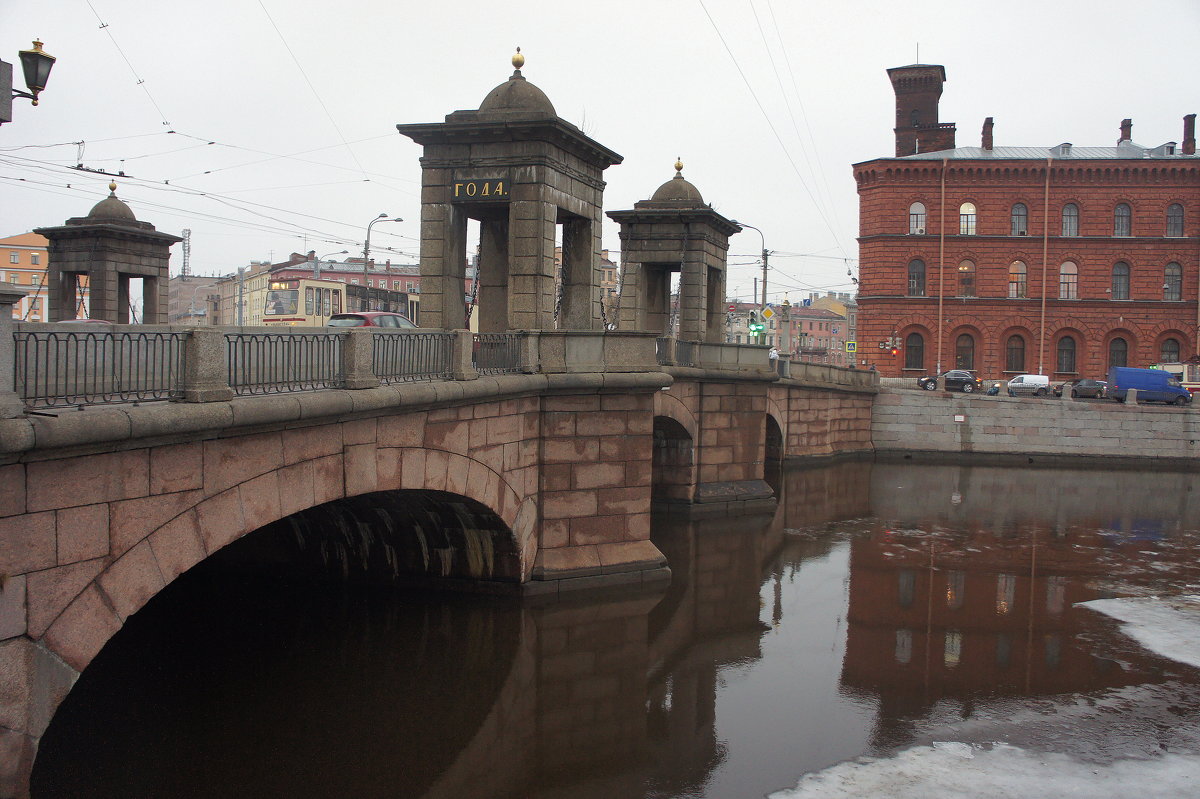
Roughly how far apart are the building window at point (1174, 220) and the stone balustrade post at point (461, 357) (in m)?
46.2

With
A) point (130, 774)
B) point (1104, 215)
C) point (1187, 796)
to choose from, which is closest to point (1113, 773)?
point (1187, 796)

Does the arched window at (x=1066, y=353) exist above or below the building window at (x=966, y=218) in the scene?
below

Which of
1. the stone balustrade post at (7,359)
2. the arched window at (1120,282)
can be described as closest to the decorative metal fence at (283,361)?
the stone balustrade post at (7,359)

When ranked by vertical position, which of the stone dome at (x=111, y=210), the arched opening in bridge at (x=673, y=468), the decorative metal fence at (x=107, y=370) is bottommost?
the arched opening in bridge at (x=673, y=468)

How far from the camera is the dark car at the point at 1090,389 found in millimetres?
41531

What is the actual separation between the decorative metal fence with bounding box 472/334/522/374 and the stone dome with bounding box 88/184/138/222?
14354 mm

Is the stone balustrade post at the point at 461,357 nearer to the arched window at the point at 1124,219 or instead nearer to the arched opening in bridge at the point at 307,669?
the arched opening in bridge at the point at 307,669

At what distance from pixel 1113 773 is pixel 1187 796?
2.22ft

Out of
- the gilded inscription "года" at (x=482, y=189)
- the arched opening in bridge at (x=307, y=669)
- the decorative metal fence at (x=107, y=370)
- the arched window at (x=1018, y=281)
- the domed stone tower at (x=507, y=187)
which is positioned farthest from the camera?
the arched window at (x=1018, y=281)

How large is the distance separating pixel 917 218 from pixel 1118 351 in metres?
11.9

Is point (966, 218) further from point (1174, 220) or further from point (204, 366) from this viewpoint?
point (204, 366)

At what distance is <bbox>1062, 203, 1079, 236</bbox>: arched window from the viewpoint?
47.7 metres

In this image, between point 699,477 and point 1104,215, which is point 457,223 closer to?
point 699,477

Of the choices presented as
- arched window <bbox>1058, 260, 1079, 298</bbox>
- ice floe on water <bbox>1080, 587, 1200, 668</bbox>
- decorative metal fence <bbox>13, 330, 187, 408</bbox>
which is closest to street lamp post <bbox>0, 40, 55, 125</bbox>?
decorative metal fence <bbox>13, 330, 187, 408</bbox>
